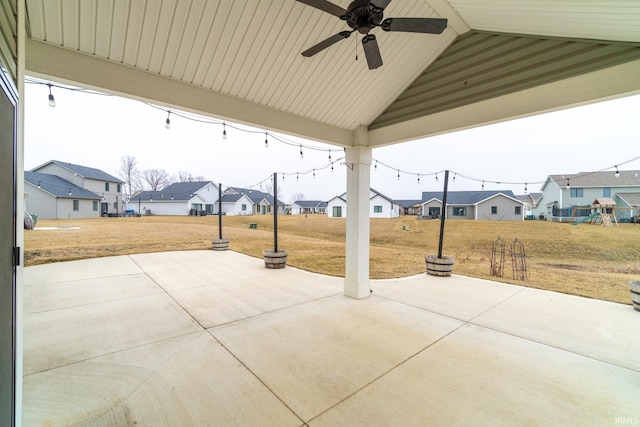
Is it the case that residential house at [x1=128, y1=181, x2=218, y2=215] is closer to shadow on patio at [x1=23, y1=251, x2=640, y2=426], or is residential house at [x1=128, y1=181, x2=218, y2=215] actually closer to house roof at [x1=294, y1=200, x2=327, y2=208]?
house roof at [x1=294, y1=200, x2=327, y2=208]

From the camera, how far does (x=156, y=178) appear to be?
24578 millimetres

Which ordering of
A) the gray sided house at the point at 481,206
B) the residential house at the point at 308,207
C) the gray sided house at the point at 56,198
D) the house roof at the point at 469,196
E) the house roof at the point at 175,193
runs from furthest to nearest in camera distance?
1. the residential house at the point at 308,207
2. the house roof at the point at 175,193
3. the house roof at the point at 469,196
4. the gray sided house at the point at 481,206
5. the gray sided house at the point at 56,198

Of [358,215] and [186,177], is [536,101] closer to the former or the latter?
[358,215]

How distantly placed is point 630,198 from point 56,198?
19.5 m

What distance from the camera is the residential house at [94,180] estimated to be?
502 inches

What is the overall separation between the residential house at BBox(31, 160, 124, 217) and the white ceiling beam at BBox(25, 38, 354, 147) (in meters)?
14.1

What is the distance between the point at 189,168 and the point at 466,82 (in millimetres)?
29287

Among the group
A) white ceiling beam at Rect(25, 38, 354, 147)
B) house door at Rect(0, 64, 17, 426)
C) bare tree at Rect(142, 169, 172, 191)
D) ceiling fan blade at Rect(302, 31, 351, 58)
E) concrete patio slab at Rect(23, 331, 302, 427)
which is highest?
bare tree at Rect(142, 169, 172, 191)

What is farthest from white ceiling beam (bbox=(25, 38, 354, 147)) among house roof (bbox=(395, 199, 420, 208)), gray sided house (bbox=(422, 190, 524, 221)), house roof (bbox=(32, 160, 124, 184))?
house roof (bbox=(395, 199, 420, 208))

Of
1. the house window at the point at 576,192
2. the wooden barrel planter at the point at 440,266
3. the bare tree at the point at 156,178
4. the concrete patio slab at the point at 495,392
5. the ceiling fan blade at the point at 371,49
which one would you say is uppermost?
the bare tree at the point at 156,178

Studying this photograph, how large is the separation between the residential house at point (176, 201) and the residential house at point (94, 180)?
5238mm

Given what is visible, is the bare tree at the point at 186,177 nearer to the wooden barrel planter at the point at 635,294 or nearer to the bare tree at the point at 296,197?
the bare tree at the point at 296,197

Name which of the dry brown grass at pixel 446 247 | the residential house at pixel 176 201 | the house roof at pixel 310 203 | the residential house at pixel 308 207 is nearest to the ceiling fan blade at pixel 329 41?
the dry brown grass at pixel 446 247

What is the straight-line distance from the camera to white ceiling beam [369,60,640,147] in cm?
219
